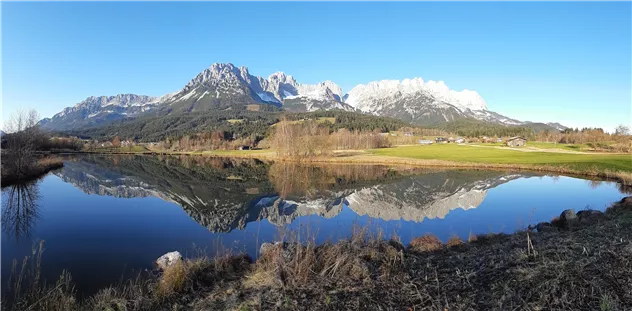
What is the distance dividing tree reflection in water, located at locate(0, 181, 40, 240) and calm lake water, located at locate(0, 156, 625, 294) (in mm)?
63

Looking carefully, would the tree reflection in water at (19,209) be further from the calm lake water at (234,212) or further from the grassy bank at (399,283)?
the grassy bank at (399,283)

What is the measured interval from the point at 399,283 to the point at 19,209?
30249 millimetres

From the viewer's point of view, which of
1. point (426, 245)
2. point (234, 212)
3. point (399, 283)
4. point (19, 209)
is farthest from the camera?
point (234, 212)

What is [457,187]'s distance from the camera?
39094mm

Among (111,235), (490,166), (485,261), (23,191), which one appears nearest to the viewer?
(485,261)

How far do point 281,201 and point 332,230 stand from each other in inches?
489

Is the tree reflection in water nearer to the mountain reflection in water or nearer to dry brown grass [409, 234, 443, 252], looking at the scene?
the mountain reflection in water

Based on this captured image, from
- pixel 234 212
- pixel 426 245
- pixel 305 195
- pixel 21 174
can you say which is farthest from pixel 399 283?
pixel 21 174

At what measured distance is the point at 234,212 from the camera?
85.9ft

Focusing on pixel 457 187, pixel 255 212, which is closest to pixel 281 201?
pixel 255 212

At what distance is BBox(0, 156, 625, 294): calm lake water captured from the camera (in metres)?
15.5

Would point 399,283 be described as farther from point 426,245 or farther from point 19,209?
point 19,209

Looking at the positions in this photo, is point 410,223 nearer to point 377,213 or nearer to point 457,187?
point 377,213

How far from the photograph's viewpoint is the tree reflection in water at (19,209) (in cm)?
1916
